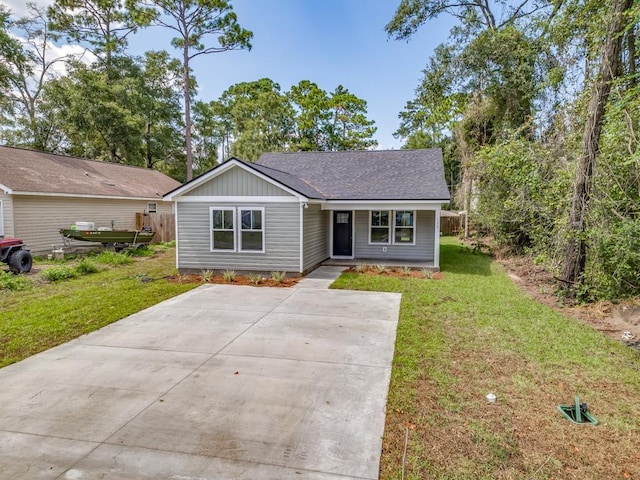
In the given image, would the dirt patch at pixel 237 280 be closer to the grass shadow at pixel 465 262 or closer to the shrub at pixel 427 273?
the shrub at pixel 427 273

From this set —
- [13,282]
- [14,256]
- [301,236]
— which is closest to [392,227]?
[301,236]

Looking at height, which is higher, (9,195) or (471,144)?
(471,144)

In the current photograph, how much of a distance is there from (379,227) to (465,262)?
341 centimetres

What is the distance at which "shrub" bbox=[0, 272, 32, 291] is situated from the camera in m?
9.47

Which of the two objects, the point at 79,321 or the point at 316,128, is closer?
the point at 79,321

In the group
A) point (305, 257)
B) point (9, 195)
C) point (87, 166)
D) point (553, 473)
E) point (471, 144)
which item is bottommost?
point (553, 473)

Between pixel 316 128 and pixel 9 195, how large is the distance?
79.9 feet

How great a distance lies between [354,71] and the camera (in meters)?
30.8

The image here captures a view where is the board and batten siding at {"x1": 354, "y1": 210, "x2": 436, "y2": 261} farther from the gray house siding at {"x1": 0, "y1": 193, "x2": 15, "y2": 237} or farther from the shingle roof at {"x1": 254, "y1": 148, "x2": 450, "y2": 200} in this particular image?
the gray house siding at {"x1": 0, "y1": 193, "x2": 15, "y2": 237}

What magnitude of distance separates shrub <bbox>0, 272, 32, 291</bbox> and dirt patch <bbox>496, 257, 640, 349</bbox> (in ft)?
40.3

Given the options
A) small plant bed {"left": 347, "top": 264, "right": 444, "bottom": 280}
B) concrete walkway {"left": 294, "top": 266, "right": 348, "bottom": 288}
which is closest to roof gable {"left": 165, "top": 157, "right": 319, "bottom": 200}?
concrete walkway {"left": 294, "top": 266, "right": 348, "bottom": 288}

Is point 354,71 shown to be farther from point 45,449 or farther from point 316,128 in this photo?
point 45,449

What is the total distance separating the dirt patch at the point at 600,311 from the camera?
6389 millimetres

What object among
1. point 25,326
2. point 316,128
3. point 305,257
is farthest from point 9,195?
point 316,128
